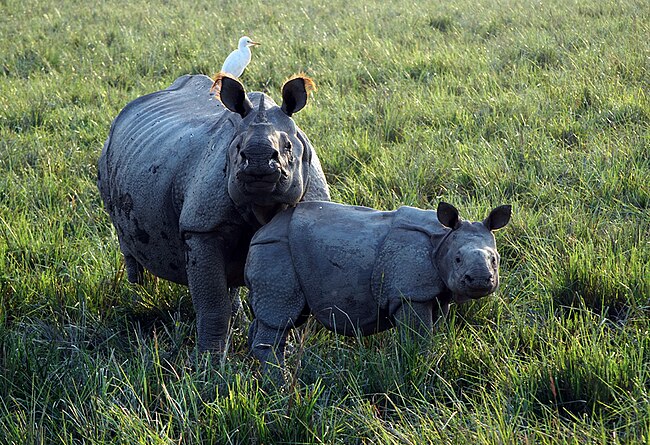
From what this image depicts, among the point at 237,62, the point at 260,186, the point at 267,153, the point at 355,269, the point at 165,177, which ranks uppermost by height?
the point at 267,153

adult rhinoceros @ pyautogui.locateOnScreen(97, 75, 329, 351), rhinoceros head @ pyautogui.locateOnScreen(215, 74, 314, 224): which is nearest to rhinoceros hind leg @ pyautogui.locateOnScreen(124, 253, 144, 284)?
adult rhinoceros @ pyautogui.locateOnScreen(97, 75, 329, 351)

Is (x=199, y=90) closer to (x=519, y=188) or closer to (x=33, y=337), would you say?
(x=33, y=337)

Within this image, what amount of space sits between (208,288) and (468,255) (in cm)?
107

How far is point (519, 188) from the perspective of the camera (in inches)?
198

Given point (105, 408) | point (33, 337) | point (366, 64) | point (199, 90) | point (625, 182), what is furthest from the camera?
point (366, 64)

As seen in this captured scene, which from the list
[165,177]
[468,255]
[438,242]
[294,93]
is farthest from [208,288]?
[468,255]

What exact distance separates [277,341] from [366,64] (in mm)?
5633

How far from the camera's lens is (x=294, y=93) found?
3.30m

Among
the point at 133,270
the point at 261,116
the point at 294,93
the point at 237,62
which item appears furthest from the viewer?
the point at 237,62

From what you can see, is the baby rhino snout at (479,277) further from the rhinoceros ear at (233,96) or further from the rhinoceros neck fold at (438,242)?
the rhinoceros ear at (233,96)

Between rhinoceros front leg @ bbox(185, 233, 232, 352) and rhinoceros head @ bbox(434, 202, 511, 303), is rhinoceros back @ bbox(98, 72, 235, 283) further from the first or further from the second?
rhinoceros head @ bbox(434, 202, 511, 303)

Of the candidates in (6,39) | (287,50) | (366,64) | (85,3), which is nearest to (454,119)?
(366,64)

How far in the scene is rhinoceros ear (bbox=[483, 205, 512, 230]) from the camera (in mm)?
3025

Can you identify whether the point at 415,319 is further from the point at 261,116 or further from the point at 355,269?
the point at 261,116
